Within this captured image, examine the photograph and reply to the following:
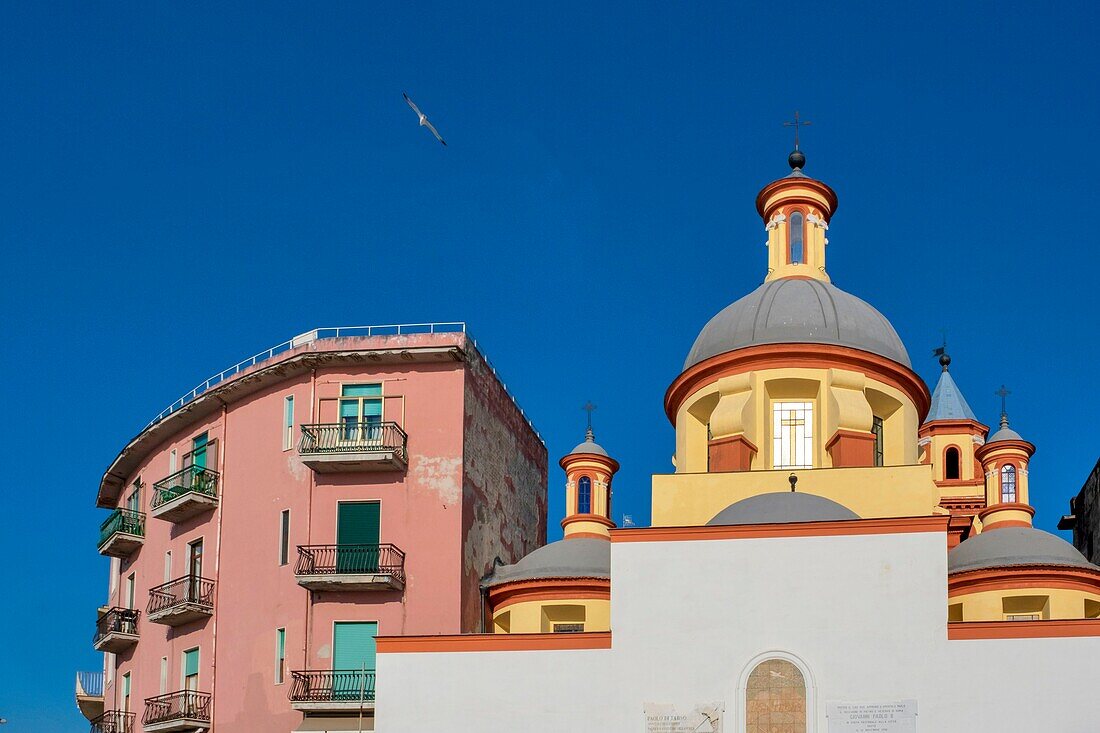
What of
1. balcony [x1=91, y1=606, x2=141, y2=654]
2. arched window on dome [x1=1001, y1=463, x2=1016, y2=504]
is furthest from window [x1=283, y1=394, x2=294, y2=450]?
arched window on dome [x1=1001, y1=463, x2=1016, y2=504]

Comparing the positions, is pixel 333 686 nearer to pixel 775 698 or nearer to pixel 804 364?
pixel 775 698

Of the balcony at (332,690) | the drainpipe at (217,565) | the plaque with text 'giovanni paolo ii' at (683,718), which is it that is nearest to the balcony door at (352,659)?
the balcony at (332,690)

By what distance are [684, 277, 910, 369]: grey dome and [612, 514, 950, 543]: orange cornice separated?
7.94 meters

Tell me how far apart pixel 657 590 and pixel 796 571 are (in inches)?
106

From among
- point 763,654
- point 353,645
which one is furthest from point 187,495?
point 763,654

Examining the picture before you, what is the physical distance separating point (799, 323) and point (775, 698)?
11.1 m

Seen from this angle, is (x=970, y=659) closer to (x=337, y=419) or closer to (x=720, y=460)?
(x=720, y=460)

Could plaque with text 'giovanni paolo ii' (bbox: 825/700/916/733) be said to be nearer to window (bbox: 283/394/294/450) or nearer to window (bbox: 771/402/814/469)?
window (bbox: 771/402/814/469)

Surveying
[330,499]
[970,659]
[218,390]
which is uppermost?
[218,390]

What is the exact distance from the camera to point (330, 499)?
1427 inches

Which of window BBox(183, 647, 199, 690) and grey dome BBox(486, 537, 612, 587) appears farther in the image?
window BBox(183, 647, 199, 690)

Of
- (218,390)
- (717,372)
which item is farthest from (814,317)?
(218,390)

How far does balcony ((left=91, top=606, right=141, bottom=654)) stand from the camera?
41.2 meters

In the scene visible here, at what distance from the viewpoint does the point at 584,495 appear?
3981 cm
